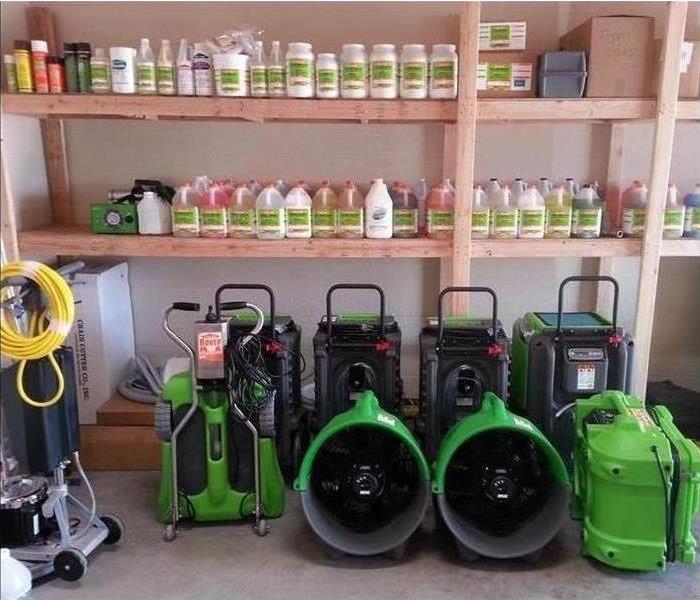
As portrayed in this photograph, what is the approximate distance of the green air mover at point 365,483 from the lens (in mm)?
2236

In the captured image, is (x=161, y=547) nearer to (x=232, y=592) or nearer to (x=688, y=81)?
(x=232, y=592)

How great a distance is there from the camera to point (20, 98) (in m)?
2.64

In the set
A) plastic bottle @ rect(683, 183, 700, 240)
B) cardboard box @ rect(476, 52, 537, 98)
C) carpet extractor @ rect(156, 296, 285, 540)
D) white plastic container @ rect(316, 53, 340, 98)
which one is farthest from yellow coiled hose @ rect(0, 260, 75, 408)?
plastic bottle @ rect(683, 183, 700, 240)

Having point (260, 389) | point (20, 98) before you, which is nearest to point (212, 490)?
point (260, 389)

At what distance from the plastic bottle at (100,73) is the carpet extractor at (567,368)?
1.98 meters

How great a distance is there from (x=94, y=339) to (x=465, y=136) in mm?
1843

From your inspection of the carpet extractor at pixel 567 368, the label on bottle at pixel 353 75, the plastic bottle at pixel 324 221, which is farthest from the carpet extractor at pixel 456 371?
the label on bottle at pixel 353 75

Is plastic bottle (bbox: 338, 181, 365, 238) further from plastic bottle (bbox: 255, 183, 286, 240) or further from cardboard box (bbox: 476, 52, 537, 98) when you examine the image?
cardboard box (bbox: 476, 52, 537, 98)

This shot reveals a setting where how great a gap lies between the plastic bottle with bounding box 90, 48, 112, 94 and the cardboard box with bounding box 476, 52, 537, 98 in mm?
1508

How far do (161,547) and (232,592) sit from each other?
15.2 inches

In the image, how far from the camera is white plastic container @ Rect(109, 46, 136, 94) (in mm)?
2619

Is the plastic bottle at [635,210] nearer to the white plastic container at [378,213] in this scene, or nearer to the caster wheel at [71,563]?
the white plastic container at [378,213]

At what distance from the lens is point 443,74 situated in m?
2.63

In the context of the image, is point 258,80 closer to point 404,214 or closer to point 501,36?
point 404,214
